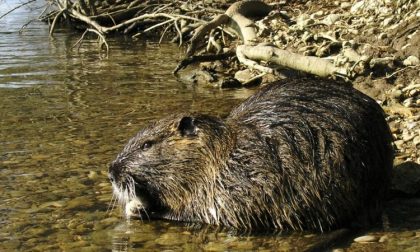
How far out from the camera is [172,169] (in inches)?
157

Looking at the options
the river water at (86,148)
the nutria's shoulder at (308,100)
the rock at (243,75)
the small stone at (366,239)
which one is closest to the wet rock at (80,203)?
the river water at (86,148)

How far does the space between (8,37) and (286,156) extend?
1268 centimetres

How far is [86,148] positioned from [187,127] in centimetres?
189

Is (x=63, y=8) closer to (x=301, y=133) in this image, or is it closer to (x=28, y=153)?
(x=28, y=153)

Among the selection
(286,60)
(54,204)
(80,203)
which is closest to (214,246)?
(80,203)

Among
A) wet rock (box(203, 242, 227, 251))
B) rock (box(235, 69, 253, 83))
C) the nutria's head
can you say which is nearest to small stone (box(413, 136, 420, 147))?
the nutria's head

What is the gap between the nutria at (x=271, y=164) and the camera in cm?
363

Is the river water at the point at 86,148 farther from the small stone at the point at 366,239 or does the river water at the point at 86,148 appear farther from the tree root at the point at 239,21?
the tree root at the point at 239,21

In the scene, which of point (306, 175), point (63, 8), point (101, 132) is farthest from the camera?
point (63, 8)

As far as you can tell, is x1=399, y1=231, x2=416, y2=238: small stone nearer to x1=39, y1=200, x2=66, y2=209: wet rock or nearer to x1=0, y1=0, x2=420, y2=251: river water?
x1=0, y1=0, x2=420, y2=251: river water

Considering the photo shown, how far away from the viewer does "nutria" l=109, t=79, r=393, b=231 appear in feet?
11.9

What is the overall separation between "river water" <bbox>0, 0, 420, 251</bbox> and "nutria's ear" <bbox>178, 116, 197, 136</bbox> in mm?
555

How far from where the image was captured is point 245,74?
8938mm

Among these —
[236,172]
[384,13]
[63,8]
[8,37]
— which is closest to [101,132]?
[236,172]
